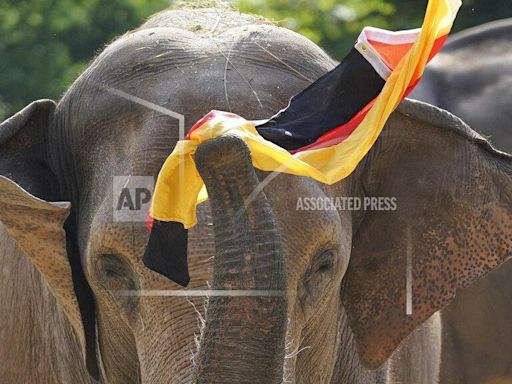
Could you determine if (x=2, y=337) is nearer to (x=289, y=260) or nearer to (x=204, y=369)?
(x=289, y=260)

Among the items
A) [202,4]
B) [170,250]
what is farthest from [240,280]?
[202,4]

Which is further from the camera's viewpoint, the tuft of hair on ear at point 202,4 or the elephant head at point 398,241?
the tuft of hair on ear at point 202,4

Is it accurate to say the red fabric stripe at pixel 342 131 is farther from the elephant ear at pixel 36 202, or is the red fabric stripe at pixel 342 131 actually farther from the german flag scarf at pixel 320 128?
the elephant ear at pixel 36 202

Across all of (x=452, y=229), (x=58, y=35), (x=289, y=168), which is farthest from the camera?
(x=58, y=35)

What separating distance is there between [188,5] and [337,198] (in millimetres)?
893

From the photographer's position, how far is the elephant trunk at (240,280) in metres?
3.53

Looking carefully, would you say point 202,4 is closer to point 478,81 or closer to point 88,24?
point 478,81

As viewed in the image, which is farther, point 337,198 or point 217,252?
point 337,198

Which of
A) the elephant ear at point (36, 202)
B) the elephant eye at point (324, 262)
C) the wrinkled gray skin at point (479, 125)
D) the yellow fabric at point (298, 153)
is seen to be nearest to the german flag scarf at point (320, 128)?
the yellow fabric at point (298, 153)

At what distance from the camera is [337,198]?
Result: 14.7ft

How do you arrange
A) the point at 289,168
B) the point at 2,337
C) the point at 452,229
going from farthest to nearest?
the point at 2,337 < the point at 452,229 < the point at 289,168

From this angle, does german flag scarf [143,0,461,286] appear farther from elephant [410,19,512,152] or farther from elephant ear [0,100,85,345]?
elephant [410,19,512,152]

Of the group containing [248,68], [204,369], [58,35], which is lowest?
[204,369]

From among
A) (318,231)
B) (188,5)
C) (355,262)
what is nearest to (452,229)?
(355,262)
